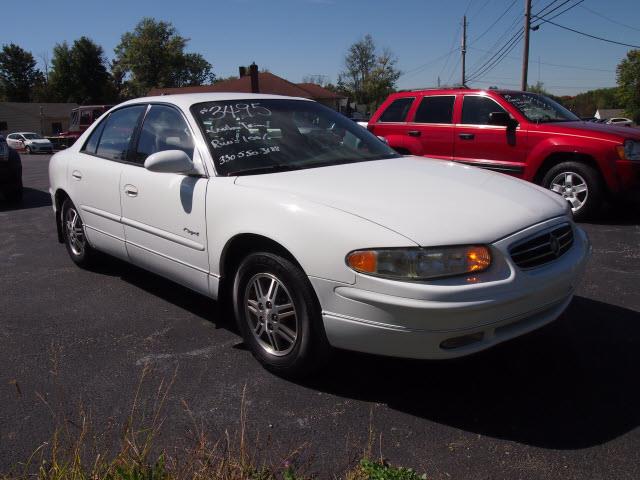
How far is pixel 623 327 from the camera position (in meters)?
3.71

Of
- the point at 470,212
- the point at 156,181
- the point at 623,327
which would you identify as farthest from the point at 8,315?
the point at 623,327

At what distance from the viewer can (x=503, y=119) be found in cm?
742

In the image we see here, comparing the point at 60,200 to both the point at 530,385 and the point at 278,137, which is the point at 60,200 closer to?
the point at 278,137

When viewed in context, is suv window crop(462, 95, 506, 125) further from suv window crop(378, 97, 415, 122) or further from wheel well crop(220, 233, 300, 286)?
wheel well crop(220, 233, 300, 286)

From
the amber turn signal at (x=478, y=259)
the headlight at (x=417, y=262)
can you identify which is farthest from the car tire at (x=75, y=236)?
the amber turn signal at (x=478, y=259)

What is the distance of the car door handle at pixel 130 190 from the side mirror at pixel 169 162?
630 millimetres

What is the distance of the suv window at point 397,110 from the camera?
8.83 m

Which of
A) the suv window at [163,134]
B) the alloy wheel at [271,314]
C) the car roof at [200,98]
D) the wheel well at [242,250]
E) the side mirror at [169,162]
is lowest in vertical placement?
the alloy wheel at [271,314]

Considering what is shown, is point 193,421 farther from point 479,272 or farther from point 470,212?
point 470,212

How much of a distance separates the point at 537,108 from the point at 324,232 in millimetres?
6238

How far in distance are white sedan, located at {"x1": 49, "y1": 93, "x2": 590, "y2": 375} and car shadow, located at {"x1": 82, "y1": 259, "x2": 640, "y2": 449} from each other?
0.34 meters

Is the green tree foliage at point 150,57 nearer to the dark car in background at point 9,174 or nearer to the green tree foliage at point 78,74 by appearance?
the green tree foliage at point 78,74

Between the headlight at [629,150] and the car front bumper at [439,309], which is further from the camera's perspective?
the headlight at [629,150]

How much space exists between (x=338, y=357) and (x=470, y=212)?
3.90ft
